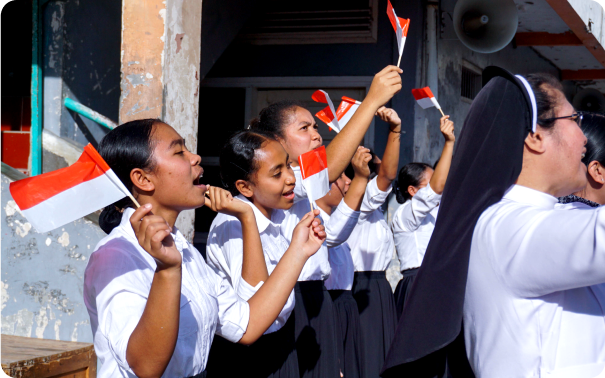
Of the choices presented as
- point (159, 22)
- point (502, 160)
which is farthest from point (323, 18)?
point (502, 160)

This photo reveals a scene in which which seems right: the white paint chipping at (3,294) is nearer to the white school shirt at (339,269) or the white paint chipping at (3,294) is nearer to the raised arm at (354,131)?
the white school shirt at (339,269)

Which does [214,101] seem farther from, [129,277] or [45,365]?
[129,277]

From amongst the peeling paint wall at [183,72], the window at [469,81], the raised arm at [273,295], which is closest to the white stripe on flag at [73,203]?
the raised arm at [273,295]

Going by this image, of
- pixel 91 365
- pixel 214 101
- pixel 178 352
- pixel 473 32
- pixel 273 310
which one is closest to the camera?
pixel 178 352

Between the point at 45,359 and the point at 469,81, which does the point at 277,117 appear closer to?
the point at 45,359

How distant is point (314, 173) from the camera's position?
2268 mm

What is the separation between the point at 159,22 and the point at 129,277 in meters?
1.77

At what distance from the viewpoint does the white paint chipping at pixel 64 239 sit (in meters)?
3.12

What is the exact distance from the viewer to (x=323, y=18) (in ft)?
19.2

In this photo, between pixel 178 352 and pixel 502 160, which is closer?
pixel 502 160

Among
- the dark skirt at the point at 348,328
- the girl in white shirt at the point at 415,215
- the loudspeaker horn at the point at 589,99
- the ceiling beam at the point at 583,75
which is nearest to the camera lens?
the dark skirt at the point at 348,328

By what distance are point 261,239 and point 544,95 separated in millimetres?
1413

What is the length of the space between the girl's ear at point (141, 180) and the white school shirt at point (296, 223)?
103cm

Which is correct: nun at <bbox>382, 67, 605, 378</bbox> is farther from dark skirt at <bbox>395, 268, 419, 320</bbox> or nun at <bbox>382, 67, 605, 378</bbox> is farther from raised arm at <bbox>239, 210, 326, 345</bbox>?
dark skirt at <bbox>395, 268, 419, 320</bbox>
